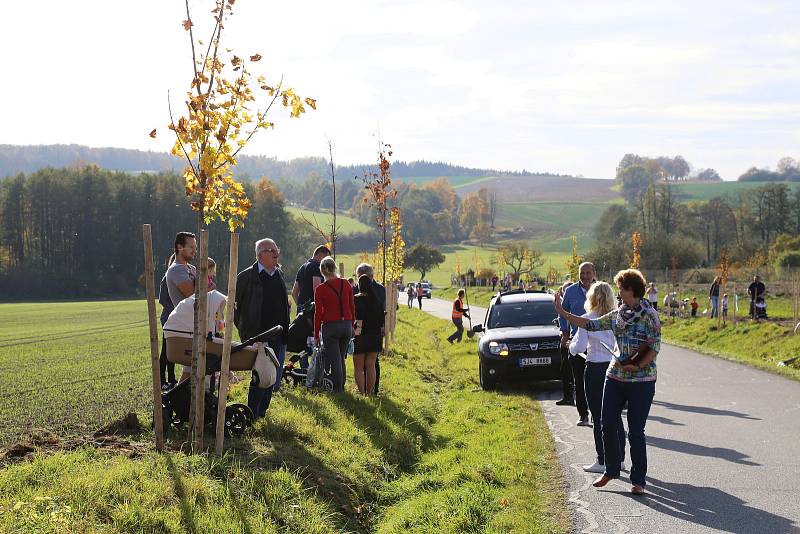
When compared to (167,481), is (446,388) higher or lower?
lower

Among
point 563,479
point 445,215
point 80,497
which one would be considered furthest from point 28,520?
point 445,215

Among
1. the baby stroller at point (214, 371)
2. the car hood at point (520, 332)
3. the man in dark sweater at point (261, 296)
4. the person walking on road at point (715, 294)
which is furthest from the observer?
the person walking on road at point (715, 294)

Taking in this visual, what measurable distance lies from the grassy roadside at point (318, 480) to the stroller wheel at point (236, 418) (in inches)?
5.3

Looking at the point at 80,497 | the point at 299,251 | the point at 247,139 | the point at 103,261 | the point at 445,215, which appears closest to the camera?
the point at 80,497

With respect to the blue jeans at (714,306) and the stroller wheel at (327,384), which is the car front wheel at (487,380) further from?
the blue jeans at (714,306)

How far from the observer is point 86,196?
105750 mm

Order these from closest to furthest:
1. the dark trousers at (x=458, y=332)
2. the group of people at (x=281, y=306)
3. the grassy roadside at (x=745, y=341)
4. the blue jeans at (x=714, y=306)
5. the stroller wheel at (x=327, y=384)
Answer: the group of people at (x=281, y=306)
the stroller wheel at (x=327, y=384)
the grassy roadside at (x=745, y=341)
the dark trousers at (x=458, y=332)
the blue jeans at (x=714, y=306)

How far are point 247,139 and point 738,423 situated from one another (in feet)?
23.9

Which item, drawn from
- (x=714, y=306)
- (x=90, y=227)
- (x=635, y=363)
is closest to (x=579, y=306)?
(x=635, y=363)

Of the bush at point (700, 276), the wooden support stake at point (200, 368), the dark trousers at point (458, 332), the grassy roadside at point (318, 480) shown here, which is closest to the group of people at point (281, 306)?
the grassy roadside at point (318, 480)

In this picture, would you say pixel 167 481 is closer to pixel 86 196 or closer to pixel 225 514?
pixel 225 514

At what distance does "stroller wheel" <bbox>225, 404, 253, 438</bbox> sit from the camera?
8836 millimetres

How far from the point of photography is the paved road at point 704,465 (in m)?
6.95

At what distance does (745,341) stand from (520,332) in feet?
44.0
